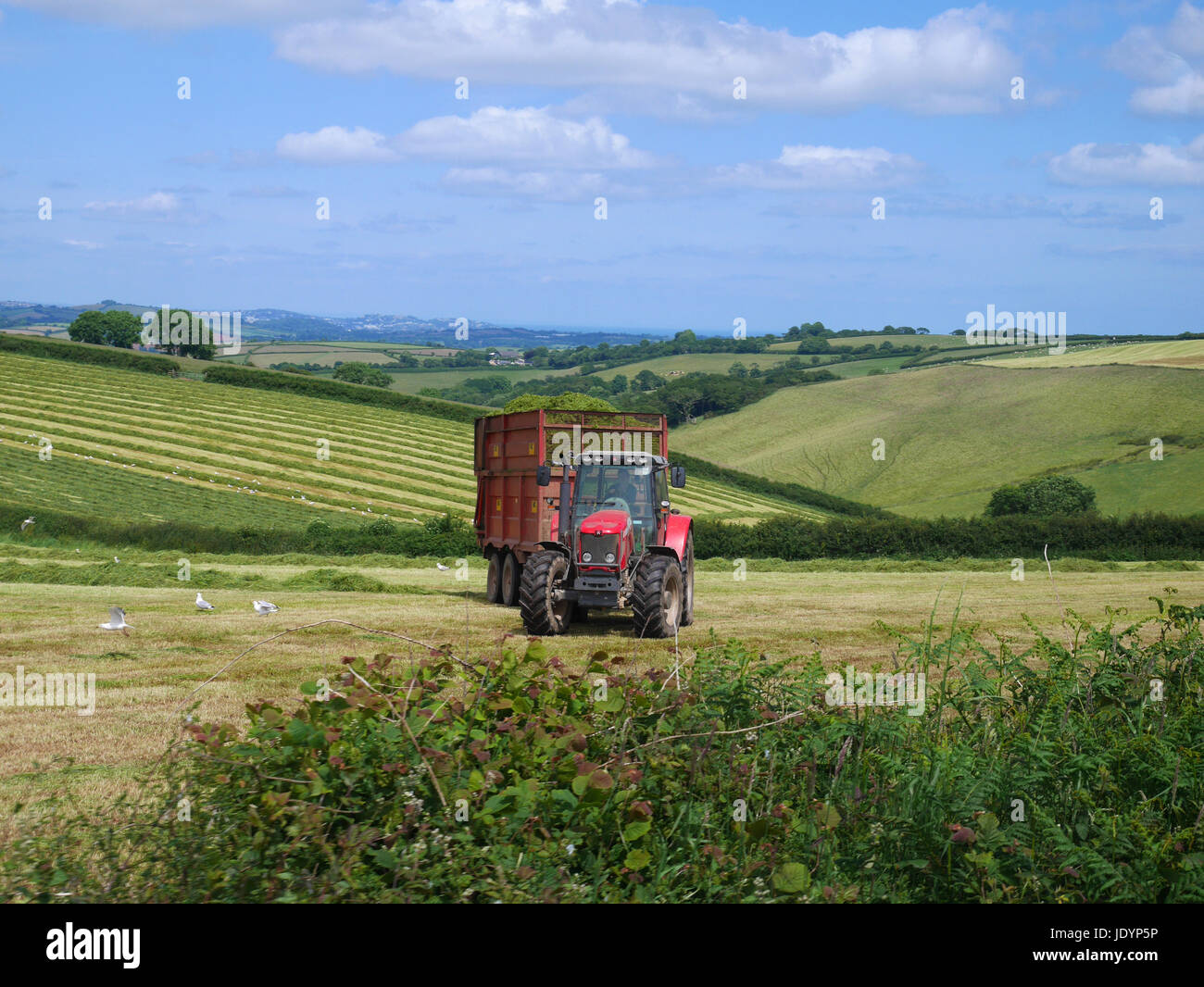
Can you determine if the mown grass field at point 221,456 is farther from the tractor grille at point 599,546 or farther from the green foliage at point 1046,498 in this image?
the tractor grille at point 599,546

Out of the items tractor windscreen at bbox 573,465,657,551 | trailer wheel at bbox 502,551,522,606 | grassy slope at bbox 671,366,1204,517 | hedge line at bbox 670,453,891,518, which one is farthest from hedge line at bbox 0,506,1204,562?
hedge line at bbox 670,453,891,518

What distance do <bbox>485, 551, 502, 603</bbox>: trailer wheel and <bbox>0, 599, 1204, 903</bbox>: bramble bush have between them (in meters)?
13.1

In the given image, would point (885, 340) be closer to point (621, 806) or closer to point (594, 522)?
point (594, 522)

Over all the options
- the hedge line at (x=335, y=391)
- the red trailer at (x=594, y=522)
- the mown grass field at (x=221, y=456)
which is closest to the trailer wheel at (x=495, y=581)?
the red trailer at (x=594, y=522)

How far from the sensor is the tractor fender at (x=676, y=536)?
14.9 meters

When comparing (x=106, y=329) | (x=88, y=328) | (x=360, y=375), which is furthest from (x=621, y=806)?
(x=106, y=329)

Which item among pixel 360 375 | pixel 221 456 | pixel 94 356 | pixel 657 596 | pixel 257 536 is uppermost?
pixel 94 356

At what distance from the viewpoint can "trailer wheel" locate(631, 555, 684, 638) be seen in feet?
45.2

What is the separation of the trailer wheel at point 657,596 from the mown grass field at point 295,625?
1.22ft

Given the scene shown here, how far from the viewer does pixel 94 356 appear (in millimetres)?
69875

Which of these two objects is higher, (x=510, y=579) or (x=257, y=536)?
(x=510, y=579)

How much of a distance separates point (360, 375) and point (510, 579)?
74.1 m

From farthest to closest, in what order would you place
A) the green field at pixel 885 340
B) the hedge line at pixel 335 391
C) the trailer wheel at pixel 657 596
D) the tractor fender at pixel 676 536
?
the green field at pixel 885 340 < the hedge line at pixel 335 391 < the tractor fender at pixel 676 536 < the trailer wheel at pixel 657 596
